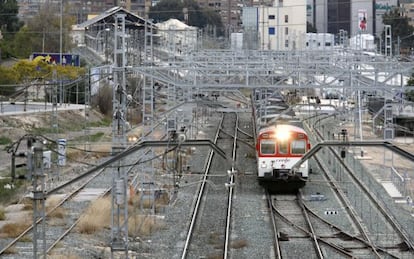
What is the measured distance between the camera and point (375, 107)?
35312mm

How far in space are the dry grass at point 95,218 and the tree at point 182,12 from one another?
59.4 m

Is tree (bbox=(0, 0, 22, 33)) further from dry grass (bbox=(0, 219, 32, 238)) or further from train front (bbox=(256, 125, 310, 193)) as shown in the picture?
dry grass (bbox=(0, 219, 32, 238))

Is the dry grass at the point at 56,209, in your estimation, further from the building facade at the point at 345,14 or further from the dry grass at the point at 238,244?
the building facade at the point at 345,14

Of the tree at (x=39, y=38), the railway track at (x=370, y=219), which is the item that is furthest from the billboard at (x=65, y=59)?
the railway track at (x=370, y=219)

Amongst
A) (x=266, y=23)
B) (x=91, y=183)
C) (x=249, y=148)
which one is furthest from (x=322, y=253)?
(x=266, y=23)

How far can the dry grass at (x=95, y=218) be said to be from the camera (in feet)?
43.5

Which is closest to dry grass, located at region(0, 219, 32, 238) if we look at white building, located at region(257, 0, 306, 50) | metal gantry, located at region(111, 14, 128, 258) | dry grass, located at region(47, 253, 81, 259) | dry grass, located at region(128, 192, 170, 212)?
dry grass, located at region(47, 253, 81, 259)

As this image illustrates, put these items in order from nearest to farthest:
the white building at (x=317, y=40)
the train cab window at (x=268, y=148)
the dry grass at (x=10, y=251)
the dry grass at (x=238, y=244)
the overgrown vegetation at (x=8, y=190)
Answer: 1. the dry grass at (x=10, y=251)
2. the dry grass at (x=238, y=244)
3. the overgrown vegetation at (x=8, y=190)
4. the train cab window at (x=268, y=148)
5. the white building at (x=317, y=40)

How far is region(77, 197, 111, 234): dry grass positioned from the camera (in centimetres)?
1325

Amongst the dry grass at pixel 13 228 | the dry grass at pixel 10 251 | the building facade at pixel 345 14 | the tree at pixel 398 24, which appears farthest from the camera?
the building facade at pixel 345 14

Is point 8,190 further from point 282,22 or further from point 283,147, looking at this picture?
point 282,22

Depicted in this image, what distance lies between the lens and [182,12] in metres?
Answer: 74.3

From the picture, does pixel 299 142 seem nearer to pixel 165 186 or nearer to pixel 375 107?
pixel 165 186

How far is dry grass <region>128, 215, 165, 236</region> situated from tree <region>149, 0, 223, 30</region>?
60.4 metres
